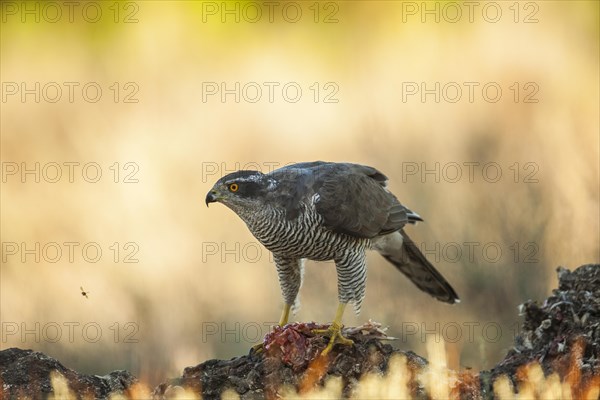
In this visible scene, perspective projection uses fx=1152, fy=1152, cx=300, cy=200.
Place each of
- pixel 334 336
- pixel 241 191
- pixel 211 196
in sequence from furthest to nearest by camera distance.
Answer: pixel 241 191 → pixel 211 196 → pixel 334 336

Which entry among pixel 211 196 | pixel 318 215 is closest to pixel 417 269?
pixel 318 215

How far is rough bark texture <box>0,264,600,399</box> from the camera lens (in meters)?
6.38

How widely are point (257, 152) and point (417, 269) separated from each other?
4372 millimetres

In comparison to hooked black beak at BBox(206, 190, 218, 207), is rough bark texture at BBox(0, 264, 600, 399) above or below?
below

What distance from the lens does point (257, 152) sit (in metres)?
13.3

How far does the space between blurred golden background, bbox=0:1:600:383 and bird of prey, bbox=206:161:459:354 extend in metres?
0.97

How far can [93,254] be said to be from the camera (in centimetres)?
1145

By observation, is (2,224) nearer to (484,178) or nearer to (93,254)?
(93,254)

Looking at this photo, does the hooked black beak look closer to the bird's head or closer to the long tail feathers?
the bird's head

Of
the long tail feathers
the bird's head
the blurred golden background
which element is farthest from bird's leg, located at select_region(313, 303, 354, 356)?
the long tail feathers

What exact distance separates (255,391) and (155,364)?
104 inches

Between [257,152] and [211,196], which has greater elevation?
[257,152]

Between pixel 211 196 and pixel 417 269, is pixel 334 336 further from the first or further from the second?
pixel 417 269

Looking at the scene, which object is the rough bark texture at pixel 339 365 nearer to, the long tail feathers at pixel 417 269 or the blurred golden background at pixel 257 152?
the blurred golden background at pixel 257 152
